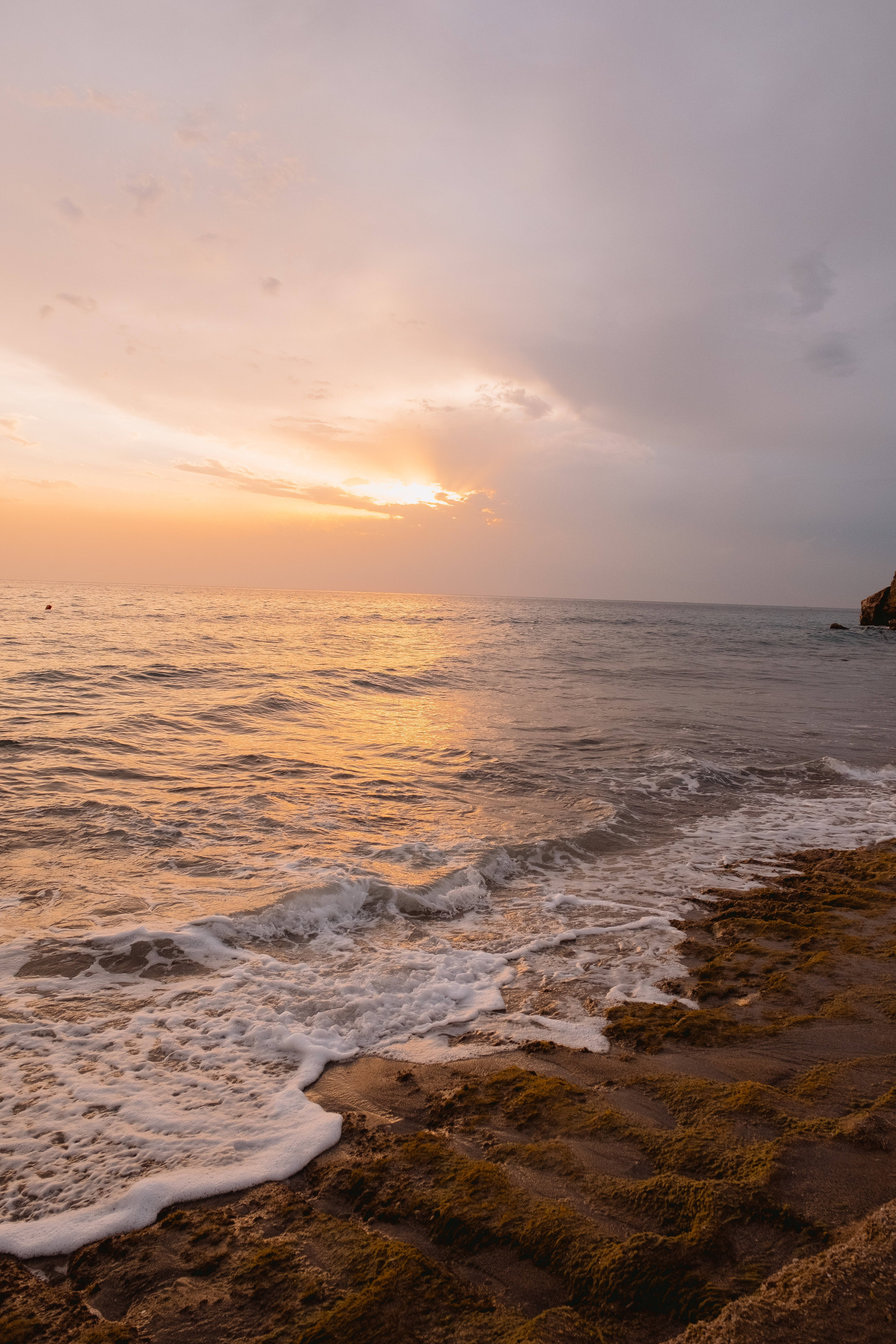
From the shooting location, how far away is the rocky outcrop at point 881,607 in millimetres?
61188

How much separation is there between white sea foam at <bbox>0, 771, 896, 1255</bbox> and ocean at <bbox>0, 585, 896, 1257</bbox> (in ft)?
0.06

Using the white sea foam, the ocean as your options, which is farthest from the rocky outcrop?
the white sea foam

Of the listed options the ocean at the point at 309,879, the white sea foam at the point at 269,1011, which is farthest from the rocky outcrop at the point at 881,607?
the white sea foam at the point at 269,1011

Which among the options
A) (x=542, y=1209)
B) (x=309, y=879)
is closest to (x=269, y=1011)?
(x=309, y=879)

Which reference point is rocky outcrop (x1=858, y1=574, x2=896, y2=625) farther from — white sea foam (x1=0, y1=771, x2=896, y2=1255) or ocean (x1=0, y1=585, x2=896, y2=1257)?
white sea foam (x1=0, y1=771, x2=896, y2=1255)

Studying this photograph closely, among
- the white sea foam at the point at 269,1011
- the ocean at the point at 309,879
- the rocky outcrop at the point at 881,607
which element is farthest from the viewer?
the rocky outcrop at the point at 881,607

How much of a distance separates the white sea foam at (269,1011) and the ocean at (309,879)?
0.06ft

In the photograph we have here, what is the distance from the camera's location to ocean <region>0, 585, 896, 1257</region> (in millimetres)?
3357

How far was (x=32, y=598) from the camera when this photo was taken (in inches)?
2504

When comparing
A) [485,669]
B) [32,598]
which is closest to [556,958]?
[485,669]

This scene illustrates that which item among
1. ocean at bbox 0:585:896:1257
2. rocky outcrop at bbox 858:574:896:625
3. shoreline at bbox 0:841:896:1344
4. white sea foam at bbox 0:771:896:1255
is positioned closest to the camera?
shoreline at bbox 0:841:896:1344

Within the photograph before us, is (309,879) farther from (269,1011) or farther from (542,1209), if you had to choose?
(542,1209)

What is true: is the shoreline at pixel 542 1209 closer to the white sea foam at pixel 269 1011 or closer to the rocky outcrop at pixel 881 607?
the white sea foam at pixel 269 1011

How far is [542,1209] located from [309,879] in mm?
4343
